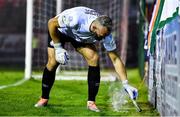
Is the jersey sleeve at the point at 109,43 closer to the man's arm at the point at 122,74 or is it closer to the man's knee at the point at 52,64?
the man's arm at the point at 122,74

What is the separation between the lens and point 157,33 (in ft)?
25.4

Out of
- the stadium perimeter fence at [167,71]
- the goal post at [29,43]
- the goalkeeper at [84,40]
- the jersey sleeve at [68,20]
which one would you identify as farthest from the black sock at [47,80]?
the goal post at [29,43]

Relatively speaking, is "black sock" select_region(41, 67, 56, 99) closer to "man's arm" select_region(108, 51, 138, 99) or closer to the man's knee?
the man's knee

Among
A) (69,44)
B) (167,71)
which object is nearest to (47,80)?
(167,71)

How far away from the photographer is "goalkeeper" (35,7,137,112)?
703 cm

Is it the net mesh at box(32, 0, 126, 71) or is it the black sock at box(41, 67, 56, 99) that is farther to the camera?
the net mesh at box(32, 0, 126, 71)

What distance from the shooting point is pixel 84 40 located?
739cm

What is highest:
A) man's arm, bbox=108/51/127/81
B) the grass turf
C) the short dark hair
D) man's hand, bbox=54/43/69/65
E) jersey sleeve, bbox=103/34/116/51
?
the short dark hair

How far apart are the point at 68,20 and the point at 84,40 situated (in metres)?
0.39

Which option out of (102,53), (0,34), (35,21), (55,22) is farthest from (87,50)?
(0,34)

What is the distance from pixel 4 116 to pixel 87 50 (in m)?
1.38

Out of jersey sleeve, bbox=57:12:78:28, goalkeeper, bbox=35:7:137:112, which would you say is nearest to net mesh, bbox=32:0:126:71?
goalkeeper, bbox=35:7:137:112

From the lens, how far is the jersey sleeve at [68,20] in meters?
7.07

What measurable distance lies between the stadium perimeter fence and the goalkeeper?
0.39m
